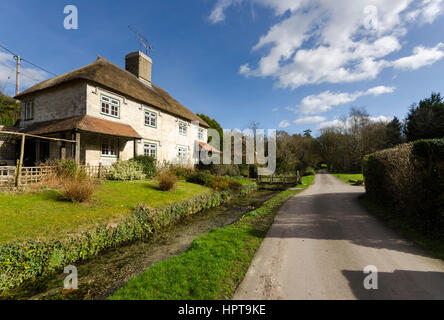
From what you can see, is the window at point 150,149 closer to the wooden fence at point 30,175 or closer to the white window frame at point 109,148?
the white window frame at point 109,148

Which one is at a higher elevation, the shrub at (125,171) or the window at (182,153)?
the window at (182,153)

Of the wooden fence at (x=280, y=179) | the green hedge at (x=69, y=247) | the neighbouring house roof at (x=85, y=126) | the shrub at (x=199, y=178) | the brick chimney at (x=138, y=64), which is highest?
the brick chimney at (x=138, y=64)

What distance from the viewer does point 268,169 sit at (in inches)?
1144

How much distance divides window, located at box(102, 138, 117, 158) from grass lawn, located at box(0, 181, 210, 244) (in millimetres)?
5233

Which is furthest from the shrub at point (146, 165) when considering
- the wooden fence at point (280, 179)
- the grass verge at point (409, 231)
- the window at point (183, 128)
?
the grass verge at point (409, 231)

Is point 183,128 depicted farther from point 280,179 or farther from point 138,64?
point 280,179

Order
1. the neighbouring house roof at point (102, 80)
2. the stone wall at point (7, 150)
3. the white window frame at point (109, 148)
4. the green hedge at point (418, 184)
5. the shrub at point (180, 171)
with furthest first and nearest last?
1. the shrub at point (180, 171)
2. the stone wall at point (7, 150)
3. the white window frame at point (109, 148)
4. the neighbouring house roof at point (102, 80)
5. the green hedge at point (418, 184)

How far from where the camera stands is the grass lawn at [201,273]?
3267 millimetres

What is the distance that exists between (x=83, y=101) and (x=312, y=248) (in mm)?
15723

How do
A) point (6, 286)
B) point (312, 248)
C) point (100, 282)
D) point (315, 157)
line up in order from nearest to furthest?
1. point (6, 286)
2. point (100, 282)
3. point (312, 248)
4. point (315, 157)

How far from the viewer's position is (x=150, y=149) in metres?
17.9

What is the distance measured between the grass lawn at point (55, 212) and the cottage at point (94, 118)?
4.50 m
